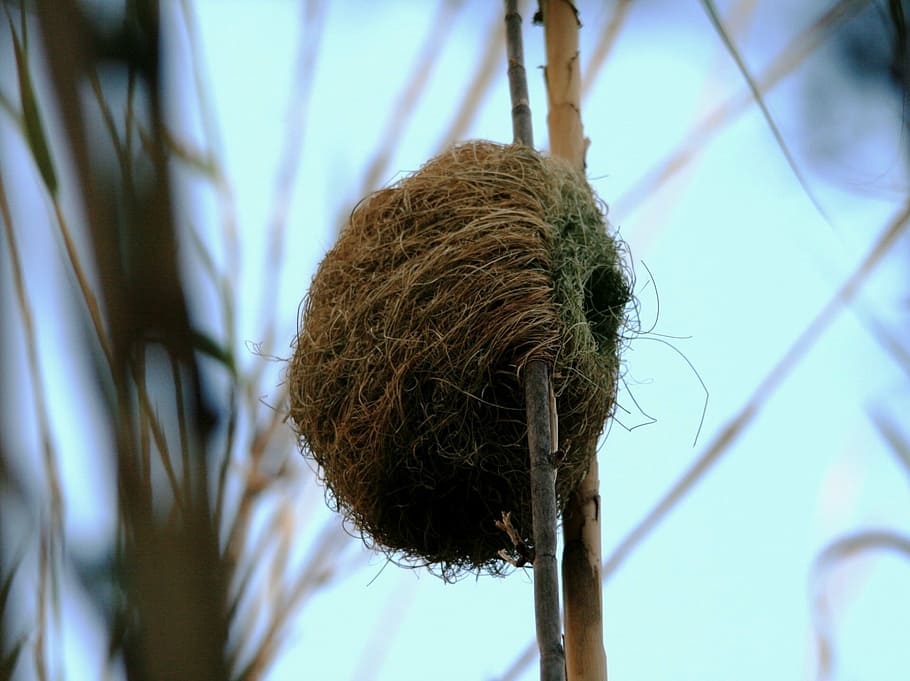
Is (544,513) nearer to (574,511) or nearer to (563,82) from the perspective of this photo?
(574,511)

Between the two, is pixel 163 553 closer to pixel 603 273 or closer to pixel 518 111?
pixel 603 273

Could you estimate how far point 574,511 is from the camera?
1.76m

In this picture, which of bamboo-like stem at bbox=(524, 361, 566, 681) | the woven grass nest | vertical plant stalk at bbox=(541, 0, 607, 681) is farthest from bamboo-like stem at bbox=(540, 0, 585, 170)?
bamboo-like stem at bbox=(524, 361, 566, 681)

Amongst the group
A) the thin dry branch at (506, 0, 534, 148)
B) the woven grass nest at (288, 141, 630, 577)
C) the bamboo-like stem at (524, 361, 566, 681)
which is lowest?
the bamboo-like stem at (524, 361, 566, 681)

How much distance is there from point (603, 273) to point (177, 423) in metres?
1.59

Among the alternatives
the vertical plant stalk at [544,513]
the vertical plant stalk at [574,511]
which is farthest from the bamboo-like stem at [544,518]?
the vertical plant stalk at [574,511]

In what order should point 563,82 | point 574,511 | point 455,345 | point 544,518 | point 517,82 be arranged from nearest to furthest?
point 544,518
point 455,345
point 574,511
point 517,82
point 563,82

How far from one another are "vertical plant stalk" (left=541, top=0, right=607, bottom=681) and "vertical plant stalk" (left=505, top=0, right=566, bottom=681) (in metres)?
0.24

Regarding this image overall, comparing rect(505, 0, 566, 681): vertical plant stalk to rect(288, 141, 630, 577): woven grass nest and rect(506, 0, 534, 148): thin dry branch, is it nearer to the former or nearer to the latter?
rect(288, 141, 630, 577): woven grass nest

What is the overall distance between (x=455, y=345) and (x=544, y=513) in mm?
302

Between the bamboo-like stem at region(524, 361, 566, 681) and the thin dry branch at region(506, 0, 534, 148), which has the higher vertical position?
the thin dry branch at region(506, 0, 534, 148)

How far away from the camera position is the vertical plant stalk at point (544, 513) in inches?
45.4

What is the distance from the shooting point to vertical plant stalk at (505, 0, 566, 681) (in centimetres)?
115

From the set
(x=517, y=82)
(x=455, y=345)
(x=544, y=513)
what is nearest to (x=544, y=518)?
(x=544, y=513)
